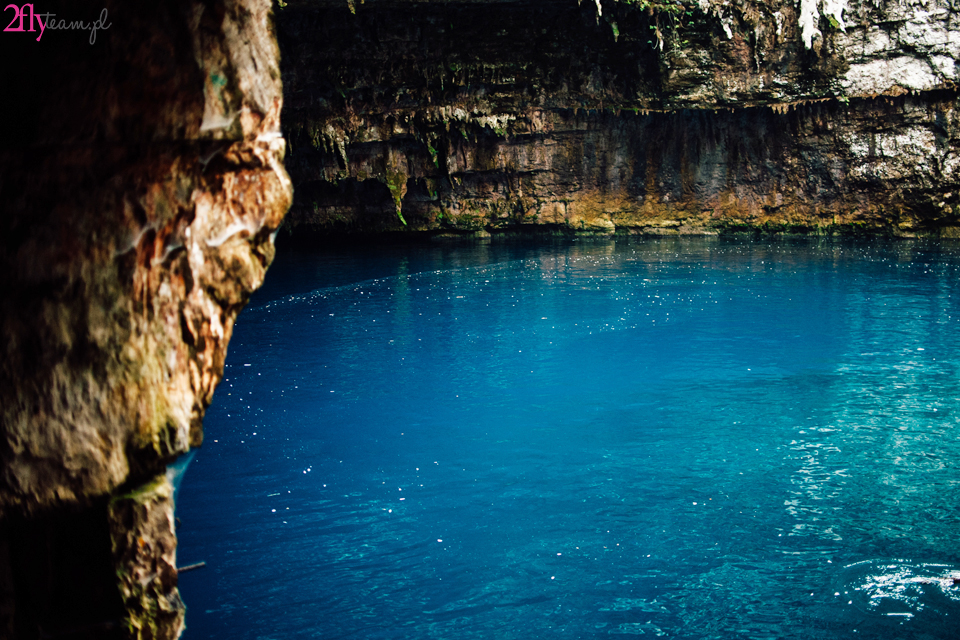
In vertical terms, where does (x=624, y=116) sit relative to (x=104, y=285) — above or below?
above

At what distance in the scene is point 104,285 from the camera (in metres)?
2.51

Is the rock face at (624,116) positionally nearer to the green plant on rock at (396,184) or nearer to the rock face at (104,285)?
the green plant on rock at (396,184)

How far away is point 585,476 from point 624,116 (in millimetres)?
23505

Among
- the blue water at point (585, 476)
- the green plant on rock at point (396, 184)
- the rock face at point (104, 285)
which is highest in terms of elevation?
the green plant on rock at point (396, 184)

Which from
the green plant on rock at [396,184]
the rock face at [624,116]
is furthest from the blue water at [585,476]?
the green plant on rock at [396,184]

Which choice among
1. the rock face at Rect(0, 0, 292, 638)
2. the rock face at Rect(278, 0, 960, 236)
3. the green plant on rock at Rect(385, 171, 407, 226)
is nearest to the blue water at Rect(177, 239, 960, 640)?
the rock face at Rect(0, 0, 292, 638)

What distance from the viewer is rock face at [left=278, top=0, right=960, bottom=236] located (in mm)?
25406

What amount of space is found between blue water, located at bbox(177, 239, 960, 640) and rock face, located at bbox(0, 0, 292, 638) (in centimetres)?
280

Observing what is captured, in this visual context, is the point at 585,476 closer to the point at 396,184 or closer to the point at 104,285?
the point at 104,285

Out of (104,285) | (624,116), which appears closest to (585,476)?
(104,285)

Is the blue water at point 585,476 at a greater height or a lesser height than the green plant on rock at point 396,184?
lesser

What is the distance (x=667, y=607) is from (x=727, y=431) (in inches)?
150

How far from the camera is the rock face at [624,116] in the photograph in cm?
2541

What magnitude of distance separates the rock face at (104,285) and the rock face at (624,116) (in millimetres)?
23107
